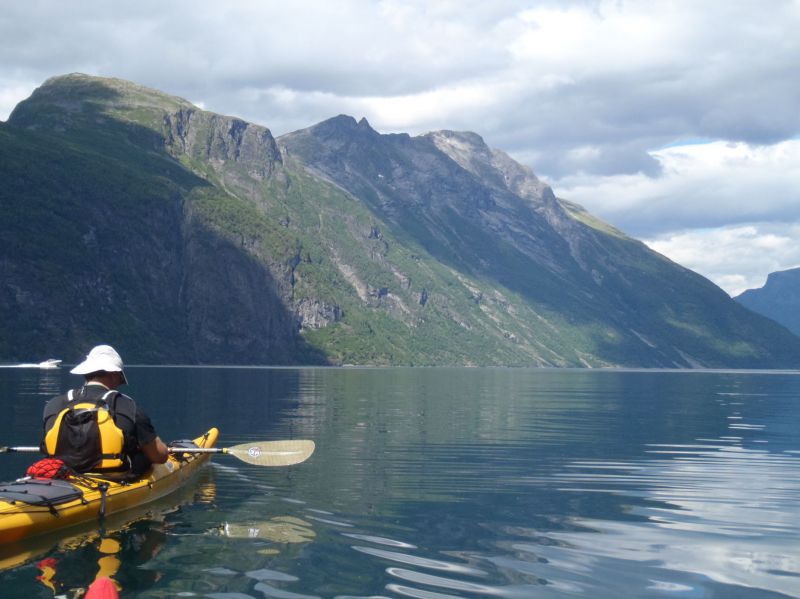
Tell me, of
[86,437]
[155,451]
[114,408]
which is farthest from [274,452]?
[114,408]

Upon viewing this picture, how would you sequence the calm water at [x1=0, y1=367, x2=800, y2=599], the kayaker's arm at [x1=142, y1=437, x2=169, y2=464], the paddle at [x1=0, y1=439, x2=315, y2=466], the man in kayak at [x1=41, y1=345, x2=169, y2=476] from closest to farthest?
the calm water at [x1=0, y1=367, x2=800, y2=599]
the man in kayak at [x1=41, y1=345, x2=169, y2=476]
the kayaker's arm at [x1=142, y1=437, x2=169, y2=464]
the paddle at [x1=0, y1=439, x2=315, y2=466]

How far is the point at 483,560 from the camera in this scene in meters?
19.4

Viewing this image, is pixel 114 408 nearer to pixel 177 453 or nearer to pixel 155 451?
pixel 155 451

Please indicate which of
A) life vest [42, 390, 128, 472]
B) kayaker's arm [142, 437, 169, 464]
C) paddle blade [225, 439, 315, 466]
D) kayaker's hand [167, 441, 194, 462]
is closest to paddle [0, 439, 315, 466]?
paddle blade [225, 439, 315, 466]

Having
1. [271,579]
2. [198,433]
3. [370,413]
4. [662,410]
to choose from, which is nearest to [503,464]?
[198,433]

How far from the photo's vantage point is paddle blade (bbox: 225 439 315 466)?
26266mm

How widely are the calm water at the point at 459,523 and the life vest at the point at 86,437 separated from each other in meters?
1.72

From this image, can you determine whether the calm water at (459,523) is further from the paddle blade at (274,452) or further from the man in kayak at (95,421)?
the man in kayak at (95,421)

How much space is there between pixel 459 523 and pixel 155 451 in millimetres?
7746

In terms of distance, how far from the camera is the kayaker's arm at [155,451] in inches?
852

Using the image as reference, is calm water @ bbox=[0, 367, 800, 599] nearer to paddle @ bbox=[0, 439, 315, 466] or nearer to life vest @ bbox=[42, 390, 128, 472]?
paddle @ bbox=[0, 439, 315, 466]

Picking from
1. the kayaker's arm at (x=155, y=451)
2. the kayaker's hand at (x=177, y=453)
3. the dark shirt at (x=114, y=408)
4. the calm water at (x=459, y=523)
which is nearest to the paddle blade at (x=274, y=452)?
the calm water at (x=459, y=523)

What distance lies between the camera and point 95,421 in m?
20.5

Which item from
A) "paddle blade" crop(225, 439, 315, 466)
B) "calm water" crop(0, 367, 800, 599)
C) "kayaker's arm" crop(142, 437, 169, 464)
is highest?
"kayaker's arm" crop(142, 437, 169, 464)
